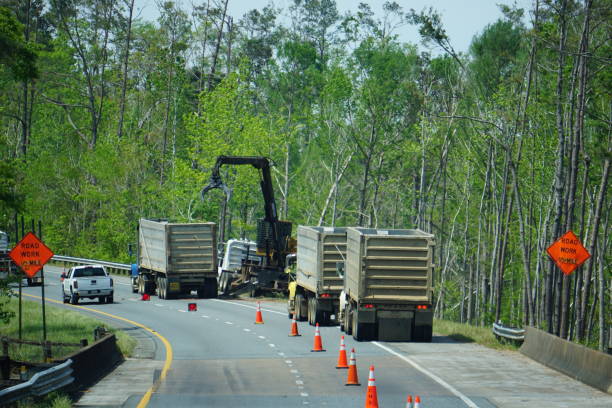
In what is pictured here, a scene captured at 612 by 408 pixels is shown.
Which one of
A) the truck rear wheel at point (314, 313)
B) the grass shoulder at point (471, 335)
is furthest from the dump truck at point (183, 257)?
the grass shoulder at point (471, 335)

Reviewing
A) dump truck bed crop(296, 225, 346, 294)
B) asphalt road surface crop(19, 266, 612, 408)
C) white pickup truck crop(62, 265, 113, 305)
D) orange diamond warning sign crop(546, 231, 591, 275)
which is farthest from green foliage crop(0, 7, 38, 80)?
white pickup truck crop(62, 265, 113, 305)

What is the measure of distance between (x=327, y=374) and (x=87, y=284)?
85.0ft

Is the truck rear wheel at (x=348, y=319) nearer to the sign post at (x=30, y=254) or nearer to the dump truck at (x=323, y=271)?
the dump truck at (x=323, y=271)

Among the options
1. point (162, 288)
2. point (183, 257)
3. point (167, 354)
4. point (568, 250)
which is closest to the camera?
point (568, 250)

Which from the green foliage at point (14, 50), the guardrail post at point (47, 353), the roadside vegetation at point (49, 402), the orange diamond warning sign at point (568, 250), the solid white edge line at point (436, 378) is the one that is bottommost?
the roadside vegetation at point (49, 402)

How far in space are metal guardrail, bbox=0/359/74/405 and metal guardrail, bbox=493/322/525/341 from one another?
41.4ft

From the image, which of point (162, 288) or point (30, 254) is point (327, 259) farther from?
point (162, 288)

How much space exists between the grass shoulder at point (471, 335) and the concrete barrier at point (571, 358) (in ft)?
6.17

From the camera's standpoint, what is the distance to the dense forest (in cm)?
5328

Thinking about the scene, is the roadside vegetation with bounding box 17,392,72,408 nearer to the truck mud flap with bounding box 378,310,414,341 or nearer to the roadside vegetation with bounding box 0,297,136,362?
the roadside vegetation with bounding box 0,297,136,362

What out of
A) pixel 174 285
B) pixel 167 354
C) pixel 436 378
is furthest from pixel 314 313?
pixel 174 285

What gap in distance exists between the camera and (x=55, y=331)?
32094 millimetres

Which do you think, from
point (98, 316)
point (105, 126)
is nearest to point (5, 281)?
point (98, 316)

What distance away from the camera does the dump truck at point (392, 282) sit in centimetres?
2742
